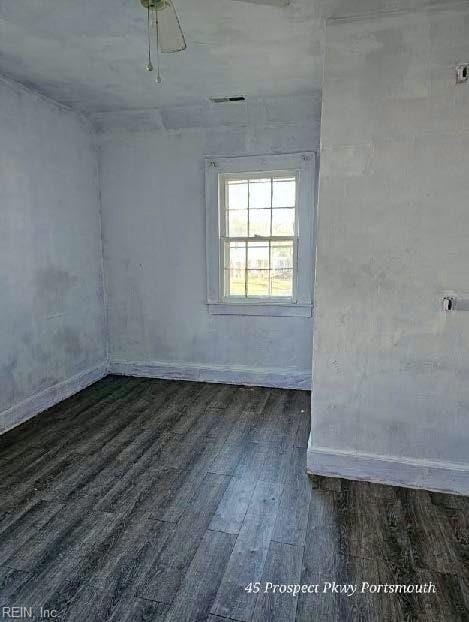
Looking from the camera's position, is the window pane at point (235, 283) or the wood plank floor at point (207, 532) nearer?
the wood plank floor at point (207, 532)

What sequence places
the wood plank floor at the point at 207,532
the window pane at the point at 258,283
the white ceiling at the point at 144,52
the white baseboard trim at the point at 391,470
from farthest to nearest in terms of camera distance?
the window pane at the point at 258,283, the white baseboard trim at the point at 391,470, the white ceiling at the point at 144,52, the wood plank floor at the point at 207,532

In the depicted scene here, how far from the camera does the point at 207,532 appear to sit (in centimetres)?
203

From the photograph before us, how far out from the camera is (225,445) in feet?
9.62

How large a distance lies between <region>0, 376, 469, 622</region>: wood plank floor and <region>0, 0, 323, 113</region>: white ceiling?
8.82ft

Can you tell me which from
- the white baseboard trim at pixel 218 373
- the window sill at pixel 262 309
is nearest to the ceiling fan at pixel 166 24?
the window sill at pixel 262 309

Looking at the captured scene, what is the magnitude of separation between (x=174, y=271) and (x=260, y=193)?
1206 millimetres

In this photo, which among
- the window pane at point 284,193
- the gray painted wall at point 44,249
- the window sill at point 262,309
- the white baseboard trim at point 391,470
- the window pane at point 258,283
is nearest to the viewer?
the white baseboard trim at point 391,470

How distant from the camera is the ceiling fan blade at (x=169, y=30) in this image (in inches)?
71.5

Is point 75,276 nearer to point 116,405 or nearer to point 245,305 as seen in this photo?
point 116,405

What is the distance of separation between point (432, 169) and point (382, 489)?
188cm

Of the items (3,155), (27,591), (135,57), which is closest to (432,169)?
(135,57)

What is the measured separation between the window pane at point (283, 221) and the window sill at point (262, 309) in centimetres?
73

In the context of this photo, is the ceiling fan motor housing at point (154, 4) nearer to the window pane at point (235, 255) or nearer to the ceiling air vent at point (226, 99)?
the ceiling air vent at point (226, 99)

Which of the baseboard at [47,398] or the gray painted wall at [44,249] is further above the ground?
the gray painted wall at [44,249]
